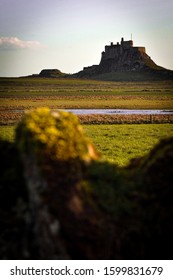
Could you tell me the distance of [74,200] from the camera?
15.5ft

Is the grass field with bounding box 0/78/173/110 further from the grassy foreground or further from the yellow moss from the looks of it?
the yellow moss

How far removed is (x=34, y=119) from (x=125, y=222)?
2178 mm

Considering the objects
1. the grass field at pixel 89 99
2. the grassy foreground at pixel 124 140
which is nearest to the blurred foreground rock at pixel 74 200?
the grassy foreground at pixel 124 140

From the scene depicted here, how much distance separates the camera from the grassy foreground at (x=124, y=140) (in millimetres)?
20828

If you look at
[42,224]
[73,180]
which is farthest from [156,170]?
[42,224]

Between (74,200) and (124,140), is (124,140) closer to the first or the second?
(124,140)

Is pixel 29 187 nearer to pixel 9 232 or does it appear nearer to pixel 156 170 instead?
pixel 9 232

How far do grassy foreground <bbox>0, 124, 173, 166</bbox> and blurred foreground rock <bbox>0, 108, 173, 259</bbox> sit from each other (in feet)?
39.8

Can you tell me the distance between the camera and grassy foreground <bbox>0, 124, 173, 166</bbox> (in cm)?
2083

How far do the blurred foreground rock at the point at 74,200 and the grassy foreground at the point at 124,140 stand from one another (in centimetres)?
1214

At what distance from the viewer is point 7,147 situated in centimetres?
586

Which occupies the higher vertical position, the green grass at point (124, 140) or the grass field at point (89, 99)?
the grass field at point (89, 99)

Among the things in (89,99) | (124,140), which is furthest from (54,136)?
(89,99)

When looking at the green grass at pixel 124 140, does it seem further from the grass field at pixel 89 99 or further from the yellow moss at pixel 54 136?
the grass field at pixel 89 99
